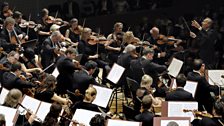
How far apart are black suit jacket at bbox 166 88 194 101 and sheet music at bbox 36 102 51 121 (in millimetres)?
2259

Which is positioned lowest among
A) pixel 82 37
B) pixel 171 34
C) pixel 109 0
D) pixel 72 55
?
pixel 72 55

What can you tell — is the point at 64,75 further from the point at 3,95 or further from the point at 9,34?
the point at 9,34

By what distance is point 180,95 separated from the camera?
916 centimetres

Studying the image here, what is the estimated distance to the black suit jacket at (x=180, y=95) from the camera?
9.13 metres

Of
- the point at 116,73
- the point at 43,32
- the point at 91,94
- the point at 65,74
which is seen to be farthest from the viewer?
the point at 43,32

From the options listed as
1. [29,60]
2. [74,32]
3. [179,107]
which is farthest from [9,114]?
[74,32]

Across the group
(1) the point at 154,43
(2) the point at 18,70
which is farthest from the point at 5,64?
(1) the point at 154,43

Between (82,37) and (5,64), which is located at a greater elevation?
(82,37)

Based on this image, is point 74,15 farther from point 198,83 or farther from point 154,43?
point 198,83

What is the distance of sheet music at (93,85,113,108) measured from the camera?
30.2 ft

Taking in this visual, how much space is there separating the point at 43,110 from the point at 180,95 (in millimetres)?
2473

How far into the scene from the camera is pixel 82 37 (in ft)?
42.9

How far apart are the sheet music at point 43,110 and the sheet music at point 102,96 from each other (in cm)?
118

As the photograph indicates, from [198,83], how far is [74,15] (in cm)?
927
